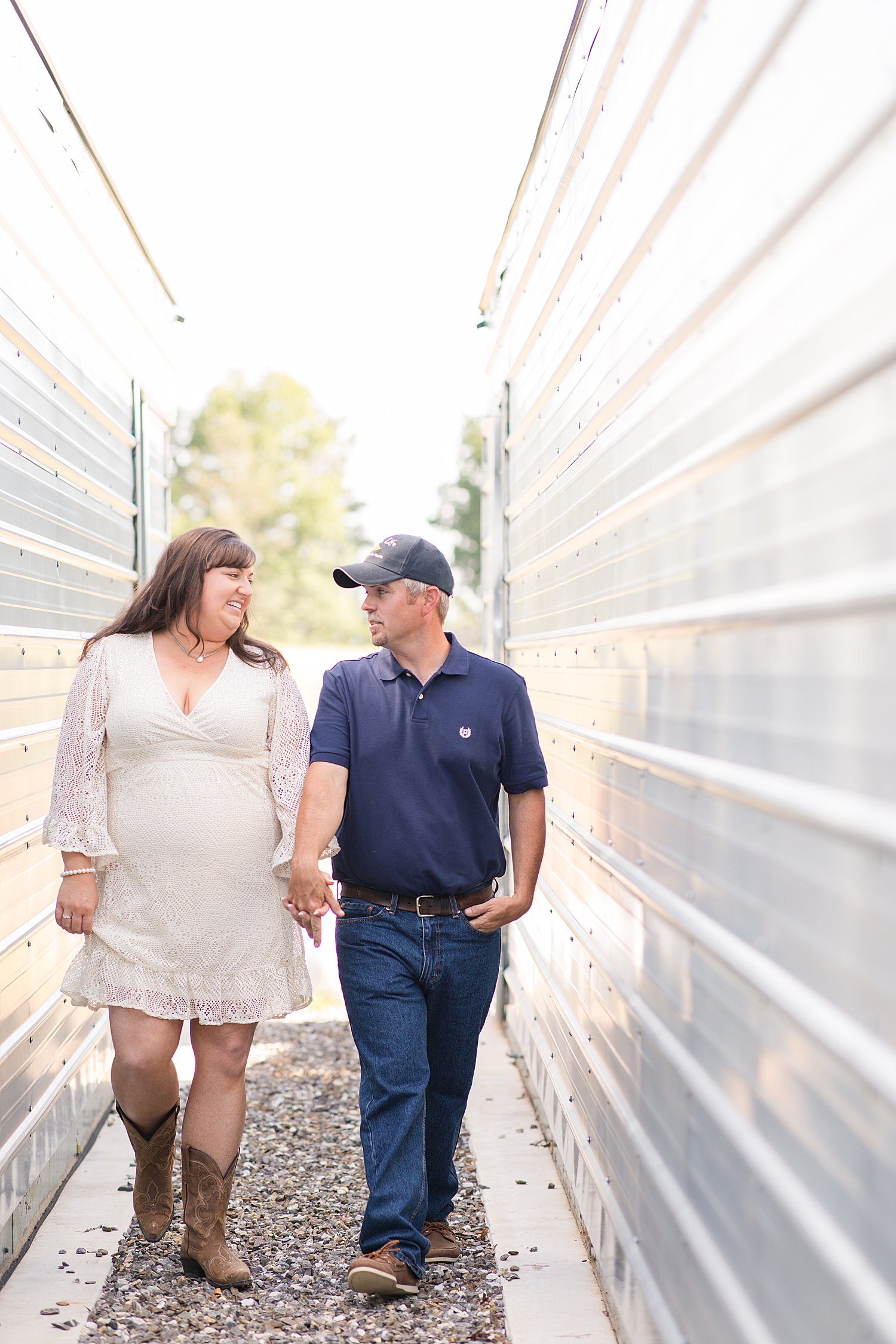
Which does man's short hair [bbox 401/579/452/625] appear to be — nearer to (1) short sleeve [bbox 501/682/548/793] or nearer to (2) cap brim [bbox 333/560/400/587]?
(2) cap brim [bbox 333/560/400/587]

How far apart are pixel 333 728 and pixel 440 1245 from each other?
1408 mm

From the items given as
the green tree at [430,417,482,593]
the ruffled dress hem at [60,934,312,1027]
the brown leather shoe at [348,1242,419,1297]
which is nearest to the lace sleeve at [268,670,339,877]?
the ruffled dress hem at [60,934,312,1027]

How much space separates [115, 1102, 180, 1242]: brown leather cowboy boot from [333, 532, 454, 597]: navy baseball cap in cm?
146

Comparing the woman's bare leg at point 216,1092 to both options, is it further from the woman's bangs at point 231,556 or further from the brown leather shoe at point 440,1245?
the woman's bangs at point 231,556

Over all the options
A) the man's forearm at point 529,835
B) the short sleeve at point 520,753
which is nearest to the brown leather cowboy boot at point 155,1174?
the man's forearm at point 529,835

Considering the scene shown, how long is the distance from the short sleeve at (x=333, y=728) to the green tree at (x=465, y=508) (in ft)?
124

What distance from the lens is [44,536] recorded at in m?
3.78

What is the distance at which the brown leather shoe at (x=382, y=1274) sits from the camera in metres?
2.98

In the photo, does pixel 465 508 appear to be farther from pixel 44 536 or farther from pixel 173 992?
pixel 173 992

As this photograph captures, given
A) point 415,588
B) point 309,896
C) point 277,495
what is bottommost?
point 309,896

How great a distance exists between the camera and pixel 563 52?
139 inches

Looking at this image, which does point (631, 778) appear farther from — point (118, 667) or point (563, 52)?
point (563, 52)

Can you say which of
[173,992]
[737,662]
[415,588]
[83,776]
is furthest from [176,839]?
[737,662]

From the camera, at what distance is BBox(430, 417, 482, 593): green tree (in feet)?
136
